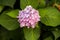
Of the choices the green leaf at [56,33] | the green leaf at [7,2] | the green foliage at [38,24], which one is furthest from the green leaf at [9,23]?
the green leaf at [56,33]

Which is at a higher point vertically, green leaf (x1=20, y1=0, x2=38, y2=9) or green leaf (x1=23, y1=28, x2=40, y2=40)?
green leaf (x1=20, y1=0, x2=38, y2=9)

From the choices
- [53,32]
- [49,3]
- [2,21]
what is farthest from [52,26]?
[2,21]

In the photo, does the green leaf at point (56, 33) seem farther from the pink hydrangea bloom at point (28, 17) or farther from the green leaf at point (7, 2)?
the green leaf at point (7, 2)

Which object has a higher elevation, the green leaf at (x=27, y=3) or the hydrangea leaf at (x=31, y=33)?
the green leaf at (x=27, y=3)

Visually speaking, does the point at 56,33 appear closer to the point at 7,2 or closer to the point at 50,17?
the point at 50,17

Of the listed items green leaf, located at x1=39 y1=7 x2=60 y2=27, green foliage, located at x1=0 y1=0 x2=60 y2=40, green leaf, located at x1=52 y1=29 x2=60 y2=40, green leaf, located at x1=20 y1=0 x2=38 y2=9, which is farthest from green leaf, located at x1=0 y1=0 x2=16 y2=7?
green leaf, located at x1=52 y1=29 x2=60 y2=40

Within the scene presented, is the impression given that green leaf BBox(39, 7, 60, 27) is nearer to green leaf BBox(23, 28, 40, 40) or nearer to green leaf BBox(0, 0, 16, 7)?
green leaf BBox(23, 28, 40, 40)
